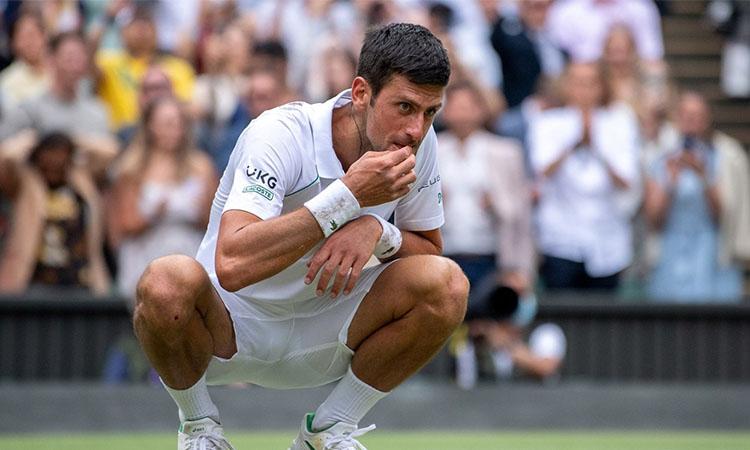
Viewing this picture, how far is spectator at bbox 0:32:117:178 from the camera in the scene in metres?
10.5

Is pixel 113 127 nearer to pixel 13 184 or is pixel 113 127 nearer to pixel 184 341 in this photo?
pixel 13 184

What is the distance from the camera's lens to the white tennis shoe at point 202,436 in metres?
5.67

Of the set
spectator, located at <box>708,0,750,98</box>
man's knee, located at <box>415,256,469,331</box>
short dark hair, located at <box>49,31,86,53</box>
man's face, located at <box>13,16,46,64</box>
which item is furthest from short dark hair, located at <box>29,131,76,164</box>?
spectator, located at <box>708,0,750,98</box>

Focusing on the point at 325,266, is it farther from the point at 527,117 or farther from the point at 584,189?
the point at 527,117

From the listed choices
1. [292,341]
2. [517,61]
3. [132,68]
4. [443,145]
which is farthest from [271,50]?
[292,341]

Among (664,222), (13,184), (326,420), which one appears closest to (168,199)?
(13,184)

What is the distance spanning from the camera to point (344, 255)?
538 cm

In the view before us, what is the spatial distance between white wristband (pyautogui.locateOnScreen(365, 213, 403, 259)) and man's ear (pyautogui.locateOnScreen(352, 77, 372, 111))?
0.42 m

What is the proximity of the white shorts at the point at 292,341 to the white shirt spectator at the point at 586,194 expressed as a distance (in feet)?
16.6

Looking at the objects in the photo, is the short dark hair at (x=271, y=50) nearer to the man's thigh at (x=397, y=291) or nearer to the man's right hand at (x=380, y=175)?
the man's thigh at (x=397, y=291)

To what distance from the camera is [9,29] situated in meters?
11.7

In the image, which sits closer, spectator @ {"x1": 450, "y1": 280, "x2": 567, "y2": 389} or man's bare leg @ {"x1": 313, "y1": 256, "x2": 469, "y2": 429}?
man's bare leg @ {"x1": 313, "y1": 256, "x2": 469, "y2": 429}

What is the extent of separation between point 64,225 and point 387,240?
5.05 m

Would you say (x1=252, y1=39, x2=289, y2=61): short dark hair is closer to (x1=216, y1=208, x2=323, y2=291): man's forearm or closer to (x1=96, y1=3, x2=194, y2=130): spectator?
(x1=96, y1=3, x2=194, y2=130): spectator
